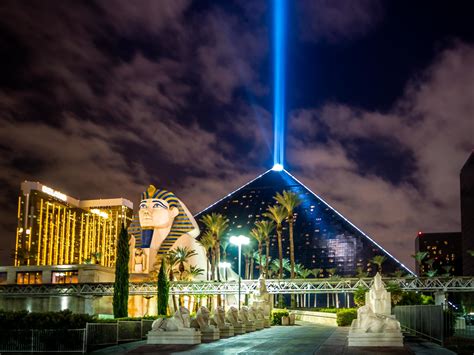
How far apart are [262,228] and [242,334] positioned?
44.4 metres

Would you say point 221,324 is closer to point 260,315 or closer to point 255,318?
point 255,318

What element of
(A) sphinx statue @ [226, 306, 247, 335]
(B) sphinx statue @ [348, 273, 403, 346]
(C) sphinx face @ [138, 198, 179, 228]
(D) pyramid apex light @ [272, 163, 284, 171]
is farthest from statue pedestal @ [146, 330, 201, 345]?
(D) pyramid apex light @ [272, 163, 284, 171]

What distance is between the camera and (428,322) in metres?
23.1

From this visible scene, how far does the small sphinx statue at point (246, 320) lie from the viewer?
2948 centimetres

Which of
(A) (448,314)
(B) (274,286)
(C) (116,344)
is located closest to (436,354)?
(A) (448,314)

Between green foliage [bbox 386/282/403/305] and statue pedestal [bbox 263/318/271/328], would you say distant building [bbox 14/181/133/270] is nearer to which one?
green foliage [bbox 386/282/403/305]

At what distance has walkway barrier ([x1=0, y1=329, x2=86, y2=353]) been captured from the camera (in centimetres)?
2027

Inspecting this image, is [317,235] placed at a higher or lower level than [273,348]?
higher

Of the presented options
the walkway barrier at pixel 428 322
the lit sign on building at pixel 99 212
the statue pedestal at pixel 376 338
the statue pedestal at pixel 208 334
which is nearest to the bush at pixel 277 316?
the walkway barrier at pixel 428 322

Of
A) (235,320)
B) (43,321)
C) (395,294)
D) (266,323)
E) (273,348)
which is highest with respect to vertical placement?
(395,294)

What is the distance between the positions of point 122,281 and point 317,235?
273ft

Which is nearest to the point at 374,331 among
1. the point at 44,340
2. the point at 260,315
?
the point at 44,340

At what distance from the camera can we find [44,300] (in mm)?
57344

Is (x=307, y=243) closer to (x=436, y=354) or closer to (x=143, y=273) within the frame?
(x=143, y=273)
